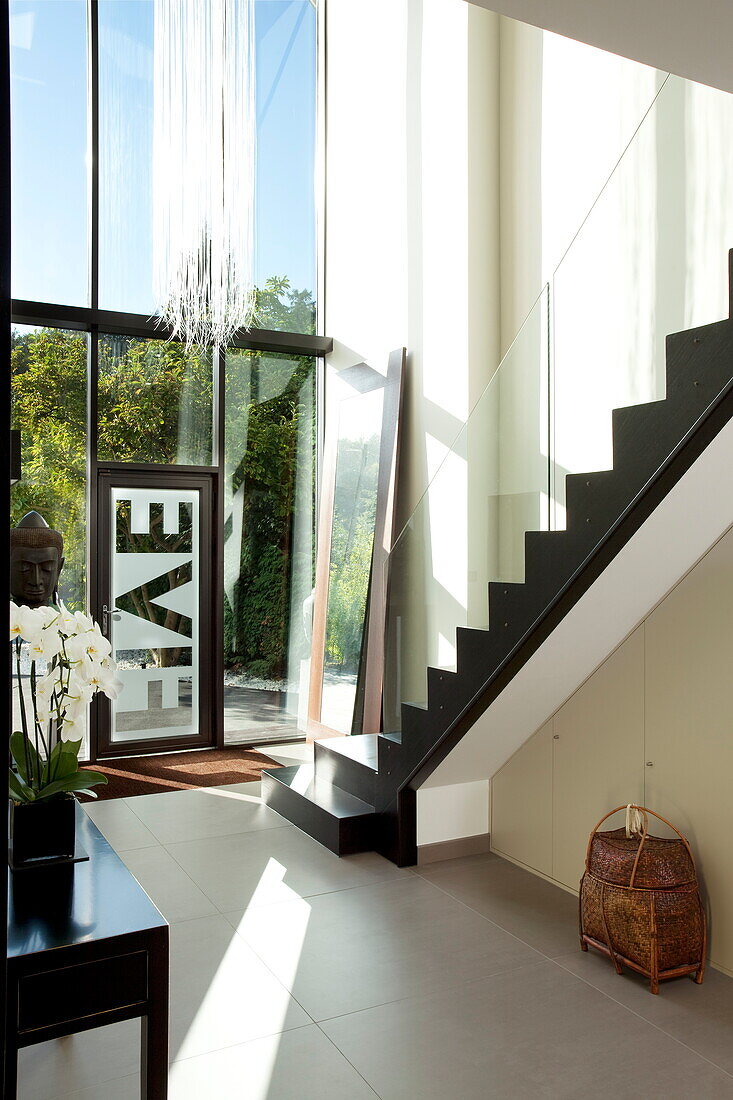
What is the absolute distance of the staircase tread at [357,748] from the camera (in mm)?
4754

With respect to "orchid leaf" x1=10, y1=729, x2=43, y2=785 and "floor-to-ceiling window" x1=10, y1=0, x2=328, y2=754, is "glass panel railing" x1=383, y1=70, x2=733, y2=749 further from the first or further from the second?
"floor-to-ceiling window" x1=10, y1=0, x2=328, y2=754

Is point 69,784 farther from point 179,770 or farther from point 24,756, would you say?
point 179,770

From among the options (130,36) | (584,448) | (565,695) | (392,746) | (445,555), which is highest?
(130,36)

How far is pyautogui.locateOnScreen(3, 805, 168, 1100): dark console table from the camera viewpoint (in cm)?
184

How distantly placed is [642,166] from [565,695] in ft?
7.12

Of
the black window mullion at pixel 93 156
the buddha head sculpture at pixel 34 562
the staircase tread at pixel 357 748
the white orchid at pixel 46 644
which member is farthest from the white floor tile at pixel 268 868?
the black window mullion at pixel 93 156

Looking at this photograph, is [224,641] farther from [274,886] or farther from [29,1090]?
[29,1090]

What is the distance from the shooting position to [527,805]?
423 centimetres

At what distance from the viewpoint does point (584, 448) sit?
3.12 m

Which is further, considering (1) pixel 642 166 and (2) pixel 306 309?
(2) pixel 306 309

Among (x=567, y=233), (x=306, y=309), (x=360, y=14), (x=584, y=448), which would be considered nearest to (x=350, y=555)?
(x=306, y=309)

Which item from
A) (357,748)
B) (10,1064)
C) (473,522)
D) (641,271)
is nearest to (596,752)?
(473,522)

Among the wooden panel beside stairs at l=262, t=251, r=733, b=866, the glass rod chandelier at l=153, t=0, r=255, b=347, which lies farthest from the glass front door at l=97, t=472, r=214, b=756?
the wooden panel beside stairs at l=262, t=251, r=733, b=866

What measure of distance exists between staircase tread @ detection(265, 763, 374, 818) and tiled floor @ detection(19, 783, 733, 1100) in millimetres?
276
